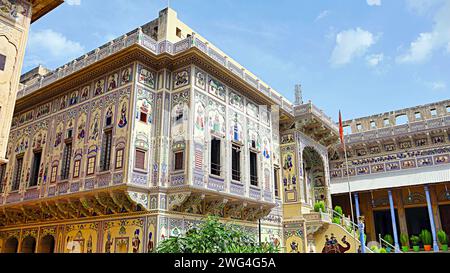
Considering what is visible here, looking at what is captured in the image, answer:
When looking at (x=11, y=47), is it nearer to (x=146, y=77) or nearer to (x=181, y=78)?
(x=146, y=77)

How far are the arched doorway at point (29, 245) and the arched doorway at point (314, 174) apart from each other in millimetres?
17129

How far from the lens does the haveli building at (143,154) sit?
1483cm

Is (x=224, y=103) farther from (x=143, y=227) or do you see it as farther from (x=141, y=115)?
(x=143, y=227)

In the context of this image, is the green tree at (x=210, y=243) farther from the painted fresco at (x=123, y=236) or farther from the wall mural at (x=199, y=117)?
the wall mural at (x=199, y=117)

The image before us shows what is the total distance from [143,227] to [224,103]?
6941mm

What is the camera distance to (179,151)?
15344mm

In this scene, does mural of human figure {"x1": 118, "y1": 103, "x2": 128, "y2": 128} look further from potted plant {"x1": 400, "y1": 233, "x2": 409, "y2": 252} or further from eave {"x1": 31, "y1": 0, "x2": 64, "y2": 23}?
potted plant {"x1": 400, "y1": 233, "x2": 409, "y2": 252}

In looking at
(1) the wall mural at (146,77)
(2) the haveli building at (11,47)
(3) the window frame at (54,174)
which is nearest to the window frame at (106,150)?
(1) the wall mural at (146,77)

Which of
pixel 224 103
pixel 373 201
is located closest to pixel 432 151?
pixel 373 201

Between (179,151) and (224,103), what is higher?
(224,103)

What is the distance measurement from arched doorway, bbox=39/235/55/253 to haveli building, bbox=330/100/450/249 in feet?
66.2

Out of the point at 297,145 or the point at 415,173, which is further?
the point at 415,173

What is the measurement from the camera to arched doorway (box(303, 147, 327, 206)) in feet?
84.7
